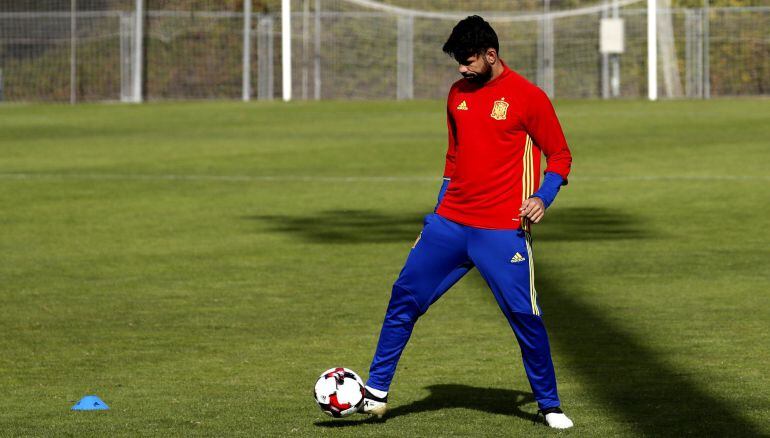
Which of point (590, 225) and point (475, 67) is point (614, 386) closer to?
point (475, 67)

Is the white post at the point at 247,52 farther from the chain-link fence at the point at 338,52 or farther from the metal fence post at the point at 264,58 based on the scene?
the metal fence post at the point at 264,58

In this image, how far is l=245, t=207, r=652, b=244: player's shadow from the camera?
16344 millimetres

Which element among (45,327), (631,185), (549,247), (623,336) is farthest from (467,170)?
(631,185)

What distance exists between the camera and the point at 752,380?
28.7ft

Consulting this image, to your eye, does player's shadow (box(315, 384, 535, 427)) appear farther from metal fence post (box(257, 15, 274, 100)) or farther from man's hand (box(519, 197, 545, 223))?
metal fence post (box(257, 15, 274, 100))

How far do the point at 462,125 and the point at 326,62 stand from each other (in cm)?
4160

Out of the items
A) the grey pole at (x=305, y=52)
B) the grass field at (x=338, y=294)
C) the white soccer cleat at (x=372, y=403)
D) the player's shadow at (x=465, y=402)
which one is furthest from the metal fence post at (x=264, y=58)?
the white soccer cleat at (x=372, y=403)

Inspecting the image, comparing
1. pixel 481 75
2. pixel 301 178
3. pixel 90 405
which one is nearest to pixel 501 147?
pixel 481 75

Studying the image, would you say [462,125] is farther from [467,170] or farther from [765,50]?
[765,50]

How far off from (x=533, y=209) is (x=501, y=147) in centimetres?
35

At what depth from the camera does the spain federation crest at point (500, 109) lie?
720cm

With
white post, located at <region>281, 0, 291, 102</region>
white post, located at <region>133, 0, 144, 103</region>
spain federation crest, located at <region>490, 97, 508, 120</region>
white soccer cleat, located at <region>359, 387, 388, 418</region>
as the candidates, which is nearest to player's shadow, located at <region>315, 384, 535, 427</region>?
white soccer cleat, located at <region>359, 387, 388, 418</region>

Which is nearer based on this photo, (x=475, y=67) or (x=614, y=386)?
(x=475, y=67)

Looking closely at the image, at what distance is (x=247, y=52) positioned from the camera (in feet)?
158
